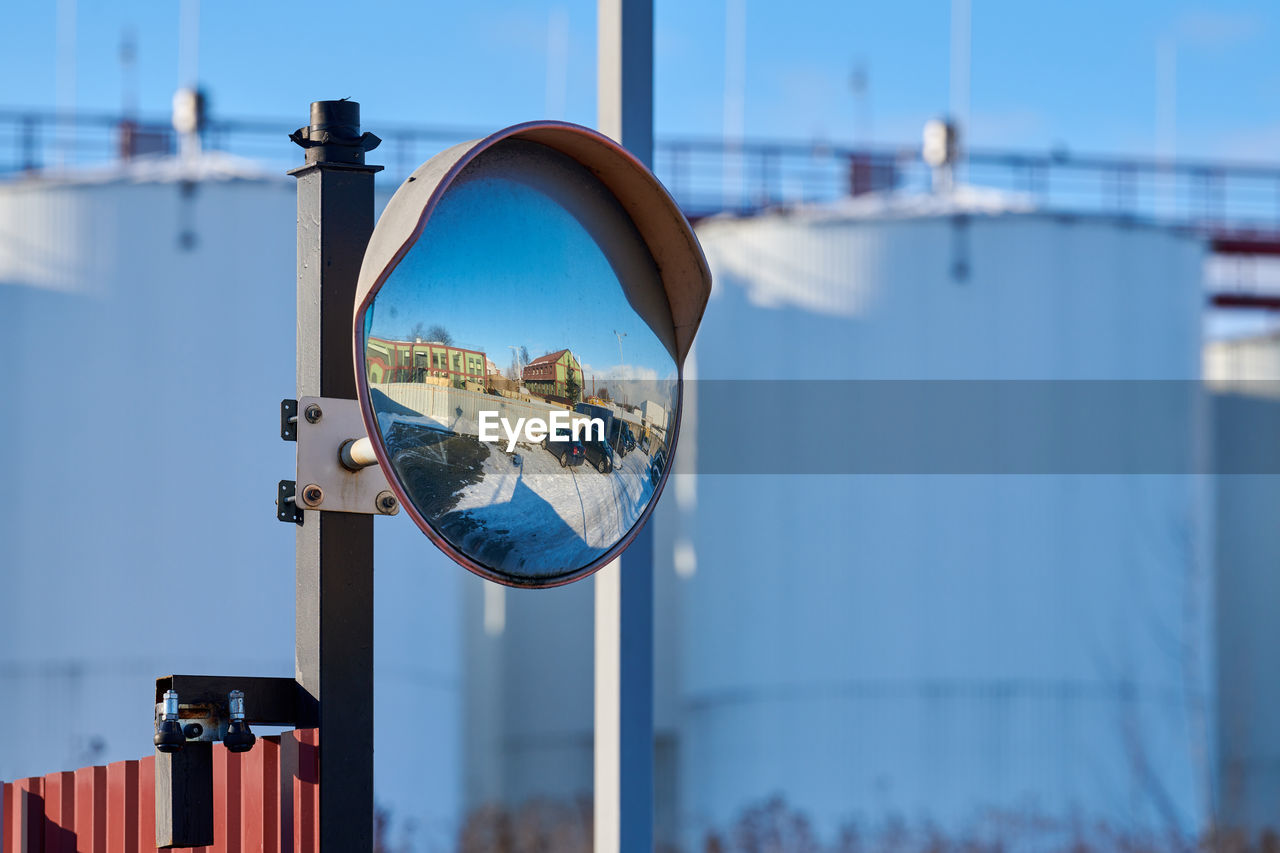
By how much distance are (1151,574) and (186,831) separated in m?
8.08

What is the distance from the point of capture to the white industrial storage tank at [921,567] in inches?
320

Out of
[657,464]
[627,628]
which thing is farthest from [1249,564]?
[657,464]

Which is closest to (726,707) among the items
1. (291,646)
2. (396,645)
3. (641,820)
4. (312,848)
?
(396,645)

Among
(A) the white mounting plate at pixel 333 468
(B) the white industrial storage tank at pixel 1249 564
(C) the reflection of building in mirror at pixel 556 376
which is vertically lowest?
(B) the white industrial storage tank at pixel 1249 564

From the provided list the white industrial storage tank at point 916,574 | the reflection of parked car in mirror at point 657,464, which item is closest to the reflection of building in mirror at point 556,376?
the reflection of parked car in mirror at point 657,464

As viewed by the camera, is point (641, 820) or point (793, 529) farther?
point (793, 529)

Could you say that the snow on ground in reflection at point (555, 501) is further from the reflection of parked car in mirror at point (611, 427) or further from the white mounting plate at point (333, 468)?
the white mounting plate at point (333, 468)

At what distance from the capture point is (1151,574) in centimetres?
860

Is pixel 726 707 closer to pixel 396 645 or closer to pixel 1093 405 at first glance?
pixel 396 645

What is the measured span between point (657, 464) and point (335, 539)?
50 cm

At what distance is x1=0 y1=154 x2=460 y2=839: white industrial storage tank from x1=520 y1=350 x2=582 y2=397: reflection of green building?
21.0 ft

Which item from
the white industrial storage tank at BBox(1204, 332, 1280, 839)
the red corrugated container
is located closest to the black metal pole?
the red corrugated container

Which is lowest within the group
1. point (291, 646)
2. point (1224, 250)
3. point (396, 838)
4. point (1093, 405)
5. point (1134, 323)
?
point (396, 838)

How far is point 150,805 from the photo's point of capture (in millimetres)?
2320
